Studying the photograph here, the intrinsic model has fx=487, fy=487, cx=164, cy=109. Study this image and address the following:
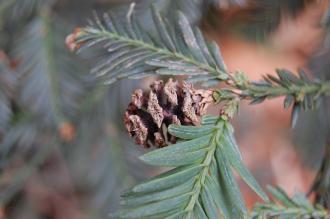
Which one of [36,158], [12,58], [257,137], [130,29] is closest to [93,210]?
[36,158]

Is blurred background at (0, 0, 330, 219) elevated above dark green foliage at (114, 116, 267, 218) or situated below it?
above

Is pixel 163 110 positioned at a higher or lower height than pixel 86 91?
lower

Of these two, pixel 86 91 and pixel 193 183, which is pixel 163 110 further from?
pixel 86 91

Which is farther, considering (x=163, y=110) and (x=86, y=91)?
(x=86, y=91)

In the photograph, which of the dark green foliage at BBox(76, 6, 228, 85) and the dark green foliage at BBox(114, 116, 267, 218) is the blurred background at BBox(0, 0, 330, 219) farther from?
the dark green foliage at BBox(114, 116, 267, 218)

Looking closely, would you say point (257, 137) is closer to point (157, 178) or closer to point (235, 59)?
point (235, 59)

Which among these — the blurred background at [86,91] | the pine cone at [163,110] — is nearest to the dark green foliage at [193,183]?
the pine cone at [163,110]

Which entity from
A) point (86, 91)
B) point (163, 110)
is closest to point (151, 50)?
point (163, 110)

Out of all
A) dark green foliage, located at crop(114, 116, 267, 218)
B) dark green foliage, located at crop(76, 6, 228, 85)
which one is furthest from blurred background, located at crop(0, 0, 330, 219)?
dark green foliage, located at crop(114, 116, 267, 218)

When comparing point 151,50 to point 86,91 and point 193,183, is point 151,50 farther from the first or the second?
point 86,91
